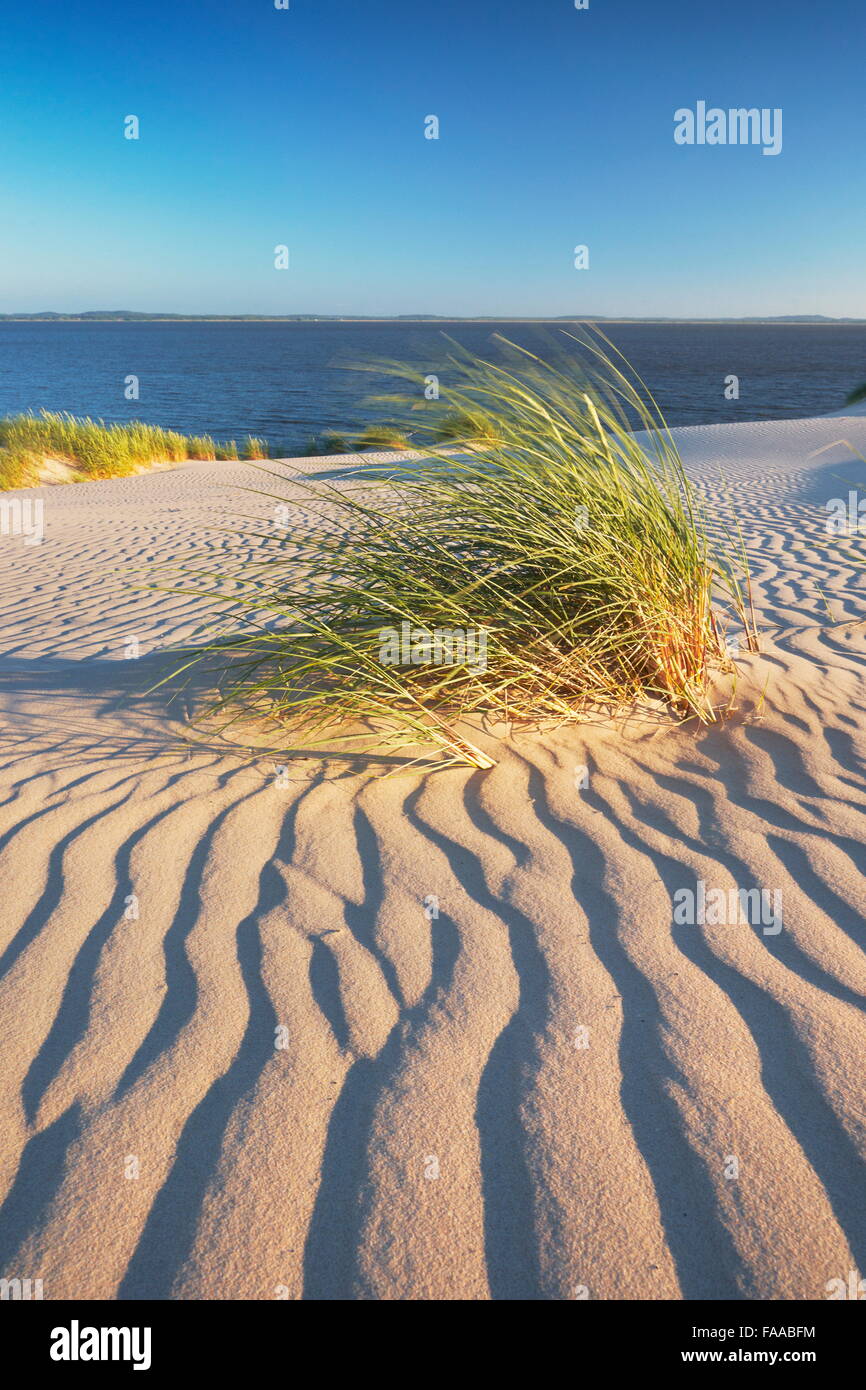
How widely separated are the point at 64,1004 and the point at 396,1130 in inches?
35.0

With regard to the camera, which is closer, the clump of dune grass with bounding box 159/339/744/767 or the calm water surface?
the clump of dune grass with bounding box 159/339/744/767

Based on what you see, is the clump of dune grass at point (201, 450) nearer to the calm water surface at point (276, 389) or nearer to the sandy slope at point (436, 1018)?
the calm water surface at point (276, 389)

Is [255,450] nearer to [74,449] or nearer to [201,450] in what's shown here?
[201,450]

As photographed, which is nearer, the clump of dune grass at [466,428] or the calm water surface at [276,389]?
the clump of dune grass at [466,428]

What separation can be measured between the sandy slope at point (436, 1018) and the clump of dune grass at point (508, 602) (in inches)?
9.0

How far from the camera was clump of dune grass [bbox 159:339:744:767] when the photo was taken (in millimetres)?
3010

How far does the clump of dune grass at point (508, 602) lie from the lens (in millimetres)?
3010

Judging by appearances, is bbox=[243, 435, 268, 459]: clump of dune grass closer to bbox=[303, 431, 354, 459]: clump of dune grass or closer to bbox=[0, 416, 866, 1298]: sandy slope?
bbox=[303, 431, 354, 459]: clump of dune grass

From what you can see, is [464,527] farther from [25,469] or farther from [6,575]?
[25,469]

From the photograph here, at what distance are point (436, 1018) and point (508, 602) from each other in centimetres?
163

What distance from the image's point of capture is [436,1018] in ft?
6.15

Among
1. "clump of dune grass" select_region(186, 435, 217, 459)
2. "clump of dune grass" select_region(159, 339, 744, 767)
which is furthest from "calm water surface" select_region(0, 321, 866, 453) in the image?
"clump of dune grass" select_region(186, 435, 217, 459)

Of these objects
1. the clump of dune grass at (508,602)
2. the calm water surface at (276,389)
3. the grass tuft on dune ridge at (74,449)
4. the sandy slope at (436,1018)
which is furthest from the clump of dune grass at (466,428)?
the grass tuft on dune ridge at (74,449)

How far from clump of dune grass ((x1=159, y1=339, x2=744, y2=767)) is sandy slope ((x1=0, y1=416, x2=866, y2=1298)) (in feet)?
0.75
